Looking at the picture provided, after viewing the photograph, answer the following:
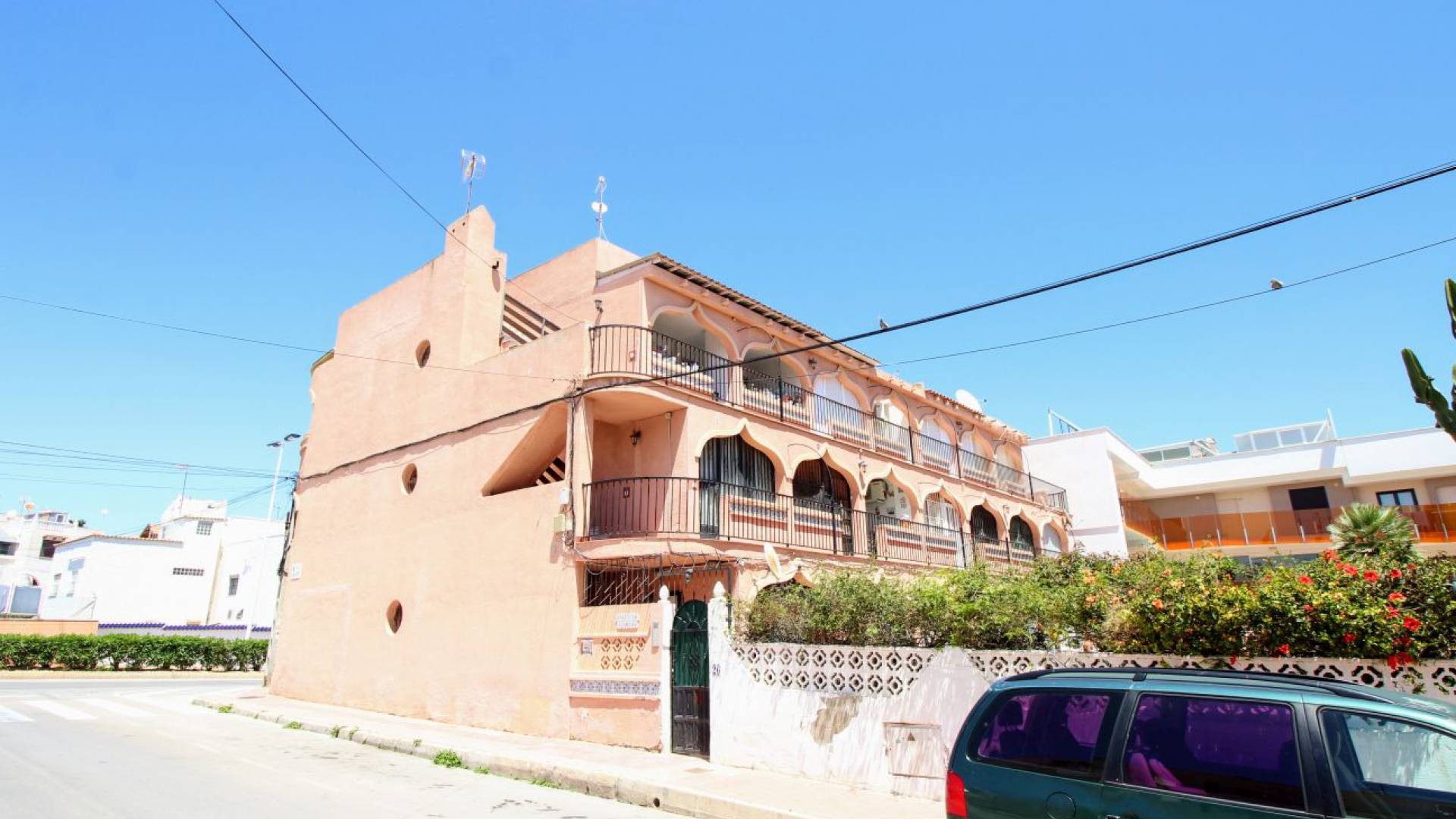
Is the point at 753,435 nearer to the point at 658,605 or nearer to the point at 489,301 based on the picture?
the point at 658,605

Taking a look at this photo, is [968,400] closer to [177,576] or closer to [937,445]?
[937,445]

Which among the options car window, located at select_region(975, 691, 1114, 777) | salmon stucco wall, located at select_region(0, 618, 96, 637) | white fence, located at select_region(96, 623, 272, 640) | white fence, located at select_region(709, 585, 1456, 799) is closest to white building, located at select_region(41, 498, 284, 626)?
white fence, located at select_region(96, 623, 272, 640)

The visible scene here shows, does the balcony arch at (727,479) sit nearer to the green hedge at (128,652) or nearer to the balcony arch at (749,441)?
the balcony arch at (749,441)

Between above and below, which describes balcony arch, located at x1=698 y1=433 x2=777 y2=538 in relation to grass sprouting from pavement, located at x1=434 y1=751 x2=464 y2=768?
above

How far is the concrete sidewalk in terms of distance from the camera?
27.3 feet

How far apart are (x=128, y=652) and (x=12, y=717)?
62.5 ft

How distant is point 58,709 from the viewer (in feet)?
56.3

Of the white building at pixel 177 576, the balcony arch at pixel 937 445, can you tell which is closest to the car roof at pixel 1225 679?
the balcony arch at pixel 937 445

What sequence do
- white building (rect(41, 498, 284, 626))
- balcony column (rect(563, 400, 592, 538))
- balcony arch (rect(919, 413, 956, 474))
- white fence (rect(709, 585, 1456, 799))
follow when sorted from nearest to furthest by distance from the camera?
white fence (rect(709, 585, 1456, 799)) → balcony column (rect(563, 400, 592, 538)) → balcony arch (rect(919, 413, 956, 474)) → white building (rect(41, 498, 284, 626))

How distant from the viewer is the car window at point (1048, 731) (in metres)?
4.84

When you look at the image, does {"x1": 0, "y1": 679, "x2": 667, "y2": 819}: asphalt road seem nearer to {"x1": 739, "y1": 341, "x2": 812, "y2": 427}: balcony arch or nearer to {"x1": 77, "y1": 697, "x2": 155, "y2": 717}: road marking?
{"x1": 77, "y1": 697, "x2": 155, "y2": 717}: road marking

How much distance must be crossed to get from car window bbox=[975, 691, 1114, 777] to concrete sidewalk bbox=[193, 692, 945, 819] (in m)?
3.09

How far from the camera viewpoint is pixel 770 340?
1945 cm

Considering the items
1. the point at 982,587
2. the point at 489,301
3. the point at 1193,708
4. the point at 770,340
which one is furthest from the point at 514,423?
the point at 1193,708
